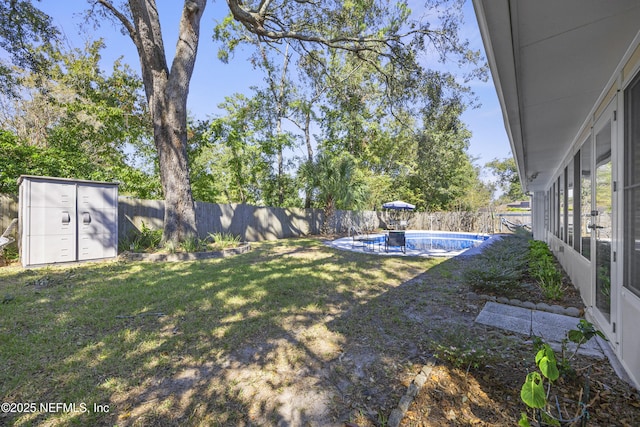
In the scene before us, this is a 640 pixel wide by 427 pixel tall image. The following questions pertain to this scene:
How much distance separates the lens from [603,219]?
2.92 metres

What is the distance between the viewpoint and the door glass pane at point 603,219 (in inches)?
107

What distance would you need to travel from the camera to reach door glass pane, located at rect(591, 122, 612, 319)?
2.73 m

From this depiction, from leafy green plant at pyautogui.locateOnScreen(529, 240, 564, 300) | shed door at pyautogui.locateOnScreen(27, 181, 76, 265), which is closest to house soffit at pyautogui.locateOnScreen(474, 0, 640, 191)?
leafy green plant at pyautogui.locateOnScreen(529, 240, 564, 300)

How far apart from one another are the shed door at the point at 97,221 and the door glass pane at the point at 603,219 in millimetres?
9007

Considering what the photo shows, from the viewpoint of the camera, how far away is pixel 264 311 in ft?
12.0

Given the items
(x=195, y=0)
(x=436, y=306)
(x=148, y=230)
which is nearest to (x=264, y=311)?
(x=436, y=306)

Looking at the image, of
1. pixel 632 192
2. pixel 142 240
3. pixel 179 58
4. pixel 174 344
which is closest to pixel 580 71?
pixel 632 192

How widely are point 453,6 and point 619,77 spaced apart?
6094mm

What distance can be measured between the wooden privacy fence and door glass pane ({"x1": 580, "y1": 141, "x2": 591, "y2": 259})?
10119 millimetres

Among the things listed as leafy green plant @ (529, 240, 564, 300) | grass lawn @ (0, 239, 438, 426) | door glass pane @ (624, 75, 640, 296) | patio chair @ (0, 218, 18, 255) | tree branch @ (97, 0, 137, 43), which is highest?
tree branch @ (97, 0, 137, 43)

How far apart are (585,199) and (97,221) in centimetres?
936

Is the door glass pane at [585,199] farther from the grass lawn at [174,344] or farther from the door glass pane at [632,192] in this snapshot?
the grass lawn at [174,344]

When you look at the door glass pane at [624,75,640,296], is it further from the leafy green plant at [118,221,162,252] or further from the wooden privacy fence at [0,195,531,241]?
the wooden privacy fence at [0,195,531,241]

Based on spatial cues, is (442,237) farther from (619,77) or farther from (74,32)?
(74,32)
